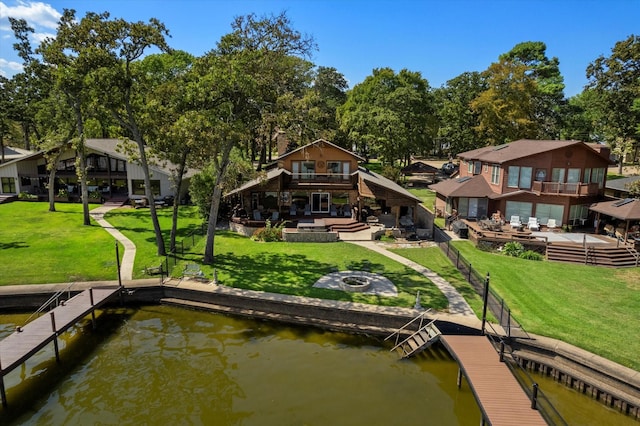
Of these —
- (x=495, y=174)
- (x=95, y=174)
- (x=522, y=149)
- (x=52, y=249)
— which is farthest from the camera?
(x=95, y=174)

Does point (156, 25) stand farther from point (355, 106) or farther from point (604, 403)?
point (355, 106)

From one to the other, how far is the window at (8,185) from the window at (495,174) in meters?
46.5

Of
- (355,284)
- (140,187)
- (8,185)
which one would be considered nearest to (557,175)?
(355,284)

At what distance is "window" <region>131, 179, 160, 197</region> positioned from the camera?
130ft

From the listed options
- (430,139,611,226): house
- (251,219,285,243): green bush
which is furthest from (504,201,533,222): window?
(251,219,285,243): green bush

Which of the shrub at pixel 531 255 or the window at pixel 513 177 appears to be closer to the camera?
the shrub at pixel 531 255

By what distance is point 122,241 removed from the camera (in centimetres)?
2670

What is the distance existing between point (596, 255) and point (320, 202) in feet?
64.2

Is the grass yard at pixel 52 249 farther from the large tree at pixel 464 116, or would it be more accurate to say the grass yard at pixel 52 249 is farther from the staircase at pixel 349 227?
the large tree at pixel 464 116

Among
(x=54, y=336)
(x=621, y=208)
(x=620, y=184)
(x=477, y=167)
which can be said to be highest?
(x=477, y=167)

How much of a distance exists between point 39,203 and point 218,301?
30778 mm

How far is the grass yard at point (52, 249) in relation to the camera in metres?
20.7

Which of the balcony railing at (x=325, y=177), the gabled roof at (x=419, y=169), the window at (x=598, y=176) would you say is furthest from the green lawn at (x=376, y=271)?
the gabled roof at (x=419, y=169)

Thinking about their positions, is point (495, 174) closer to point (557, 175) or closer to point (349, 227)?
point (557, 175)
